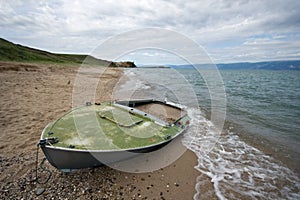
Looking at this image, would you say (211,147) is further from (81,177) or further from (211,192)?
(81,177)

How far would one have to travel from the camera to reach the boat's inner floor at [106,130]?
449 cm

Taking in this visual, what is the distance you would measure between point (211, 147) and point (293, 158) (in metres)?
3.49

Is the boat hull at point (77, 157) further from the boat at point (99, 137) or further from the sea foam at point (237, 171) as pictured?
the sea foam at point (237, 171)

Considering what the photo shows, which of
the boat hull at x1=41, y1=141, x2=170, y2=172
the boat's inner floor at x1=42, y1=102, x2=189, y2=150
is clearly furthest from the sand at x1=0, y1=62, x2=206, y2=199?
the boat's inner floor at x1=42, y1=102, x2=189, y2=150

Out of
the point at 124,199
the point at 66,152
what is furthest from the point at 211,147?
the point at 66,152

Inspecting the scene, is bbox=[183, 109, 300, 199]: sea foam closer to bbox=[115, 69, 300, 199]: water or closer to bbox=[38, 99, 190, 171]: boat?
bbox=[115, 69, 300, 199]: water

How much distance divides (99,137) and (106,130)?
55cm

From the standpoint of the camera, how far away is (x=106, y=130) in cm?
534

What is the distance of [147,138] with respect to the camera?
526 cm

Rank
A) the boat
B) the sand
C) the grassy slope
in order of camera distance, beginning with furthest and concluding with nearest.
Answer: the grassy slope
the boat
the sand

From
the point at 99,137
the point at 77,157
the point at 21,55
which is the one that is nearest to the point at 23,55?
the point at 21,55

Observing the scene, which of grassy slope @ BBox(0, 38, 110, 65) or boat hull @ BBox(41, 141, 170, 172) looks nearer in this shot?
boat hull @ BBox(41, 141, 170, 172)

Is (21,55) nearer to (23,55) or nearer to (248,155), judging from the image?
(23,55)

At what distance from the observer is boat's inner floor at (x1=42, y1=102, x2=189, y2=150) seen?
449 centimetres
